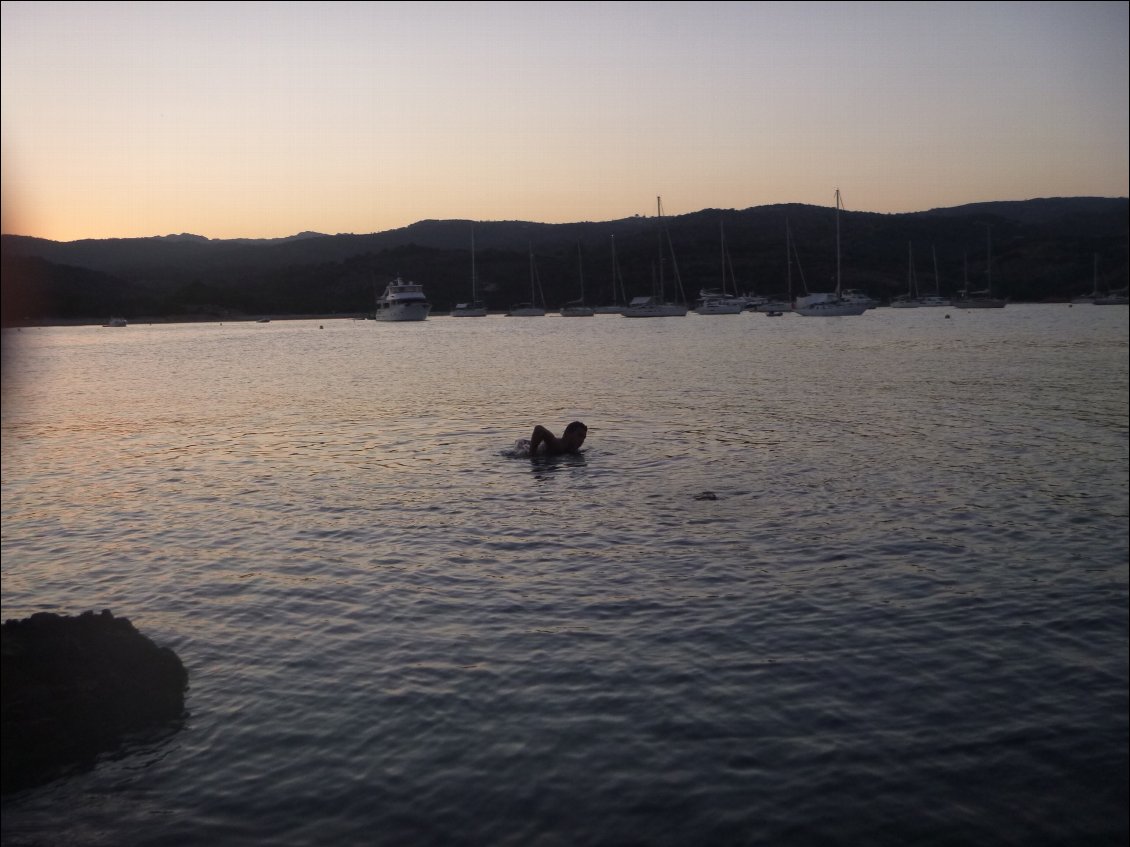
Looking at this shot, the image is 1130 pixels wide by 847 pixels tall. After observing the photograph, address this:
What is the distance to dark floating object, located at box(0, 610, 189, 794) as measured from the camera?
314 inches

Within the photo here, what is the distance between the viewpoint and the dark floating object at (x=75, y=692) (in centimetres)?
799

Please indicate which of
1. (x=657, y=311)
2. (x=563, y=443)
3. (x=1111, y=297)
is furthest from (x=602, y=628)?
(x=1111, y=297)

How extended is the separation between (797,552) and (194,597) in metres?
8.59

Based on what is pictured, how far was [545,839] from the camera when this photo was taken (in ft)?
23.1

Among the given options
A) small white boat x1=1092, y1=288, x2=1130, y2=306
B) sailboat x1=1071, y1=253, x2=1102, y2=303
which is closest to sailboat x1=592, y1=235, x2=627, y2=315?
small white boat x1=1092, y1=288, x2=1130, y2=306

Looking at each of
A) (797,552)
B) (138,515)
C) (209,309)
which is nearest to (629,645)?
(797,552)

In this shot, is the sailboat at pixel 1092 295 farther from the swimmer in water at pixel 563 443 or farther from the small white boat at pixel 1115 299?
the swimmer in water at pixel 563 443

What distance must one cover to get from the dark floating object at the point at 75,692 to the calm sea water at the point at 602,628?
34 cm

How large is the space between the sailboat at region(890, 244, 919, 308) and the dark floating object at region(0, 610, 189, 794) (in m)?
144

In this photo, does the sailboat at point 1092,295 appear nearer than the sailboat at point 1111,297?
No

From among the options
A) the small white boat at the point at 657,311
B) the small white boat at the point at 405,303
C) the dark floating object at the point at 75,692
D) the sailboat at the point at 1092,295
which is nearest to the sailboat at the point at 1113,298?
the sailboat at the point at 1092,295

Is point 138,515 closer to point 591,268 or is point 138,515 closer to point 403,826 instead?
point 403,826

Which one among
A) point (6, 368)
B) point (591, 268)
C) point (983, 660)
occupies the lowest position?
point (983, 660)

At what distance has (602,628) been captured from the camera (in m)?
11.5
